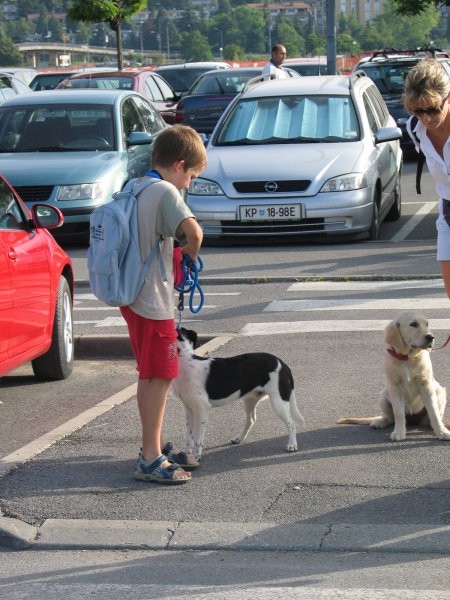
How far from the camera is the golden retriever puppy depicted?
6.63 meters

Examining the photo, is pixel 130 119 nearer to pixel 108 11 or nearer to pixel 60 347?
pixel 60 347

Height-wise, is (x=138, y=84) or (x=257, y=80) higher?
(x=257, y=80)

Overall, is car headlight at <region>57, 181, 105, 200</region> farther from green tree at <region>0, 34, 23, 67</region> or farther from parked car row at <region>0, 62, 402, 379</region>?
green tree at <region>0, 34, 23, 67</region>

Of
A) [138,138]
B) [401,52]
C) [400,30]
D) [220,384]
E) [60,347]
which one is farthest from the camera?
[400,30]

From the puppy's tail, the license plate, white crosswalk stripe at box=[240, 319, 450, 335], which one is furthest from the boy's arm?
the license plate

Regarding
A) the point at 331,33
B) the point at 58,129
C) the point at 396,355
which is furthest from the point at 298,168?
the point at 331,33

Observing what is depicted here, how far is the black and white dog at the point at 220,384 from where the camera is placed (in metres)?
6.35

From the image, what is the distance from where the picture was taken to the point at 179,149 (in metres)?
5.98

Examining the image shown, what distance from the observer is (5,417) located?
7.96 metres

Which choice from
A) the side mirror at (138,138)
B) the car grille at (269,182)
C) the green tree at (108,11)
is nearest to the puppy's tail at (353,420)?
the car grille at (269,182)

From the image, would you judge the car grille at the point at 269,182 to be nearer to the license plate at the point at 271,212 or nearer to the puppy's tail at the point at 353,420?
the license plate at the point at 271,212

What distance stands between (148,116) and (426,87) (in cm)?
1130

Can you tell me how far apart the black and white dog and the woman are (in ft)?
3.34

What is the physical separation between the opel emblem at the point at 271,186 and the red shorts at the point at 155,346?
8189mm
